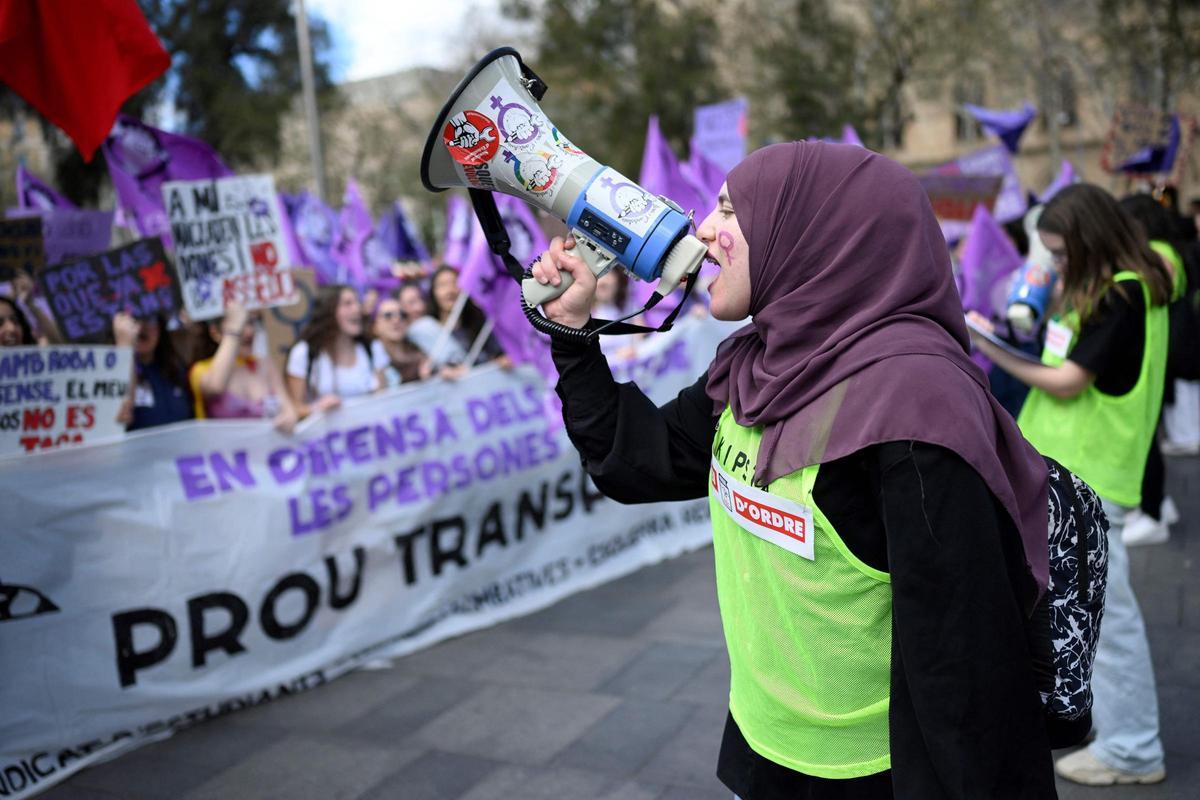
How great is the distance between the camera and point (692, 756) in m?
3.43

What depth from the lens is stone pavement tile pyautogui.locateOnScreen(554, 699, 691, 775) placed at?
3.44 meters

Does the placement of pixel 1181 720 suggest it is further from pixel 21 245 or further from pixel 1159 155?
pixel 1159 155

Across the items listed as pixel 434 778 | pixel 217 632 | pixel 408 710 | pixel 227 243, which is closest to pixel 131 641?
pixel 217 632

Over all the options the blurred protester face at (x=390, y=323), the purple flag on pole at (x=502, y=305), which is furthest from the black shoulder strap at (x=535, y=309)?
the blurred protester face at (x=390, y=323)

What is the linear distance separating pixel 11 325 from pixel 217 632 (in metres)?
1.71

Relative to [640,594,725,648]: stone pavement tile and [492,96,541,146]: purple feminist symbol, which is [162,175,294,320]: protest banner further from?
[492,96,541,146]: purple feminist symbol

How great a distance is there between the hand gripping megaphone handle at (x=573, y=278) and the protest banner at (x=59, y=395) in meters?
2.67

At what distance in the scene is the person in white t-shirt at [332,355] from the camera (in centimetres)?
515

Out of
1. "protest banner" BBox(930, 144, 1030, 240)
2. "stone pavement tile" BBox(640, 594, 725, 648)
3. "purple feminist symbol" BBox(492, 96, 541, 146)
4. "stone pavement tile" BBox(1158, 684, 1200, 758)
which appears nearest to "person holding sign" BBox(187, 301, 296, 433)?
"stone pavement tile" BBox(640, 594, 725, 648)

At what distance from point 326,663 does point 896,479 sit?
3.58 meters

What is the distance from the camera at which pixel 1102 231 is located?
10.1ft

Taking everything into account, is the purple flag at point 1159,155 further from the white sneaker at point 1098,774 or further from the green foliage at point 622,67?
the green foliage at point 622,67

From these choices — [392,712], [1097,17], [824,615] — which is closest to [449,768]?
[392,712]

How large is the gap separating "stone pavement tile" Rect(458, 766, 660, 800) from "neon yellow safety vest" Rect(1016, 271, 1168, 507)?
1.66m
